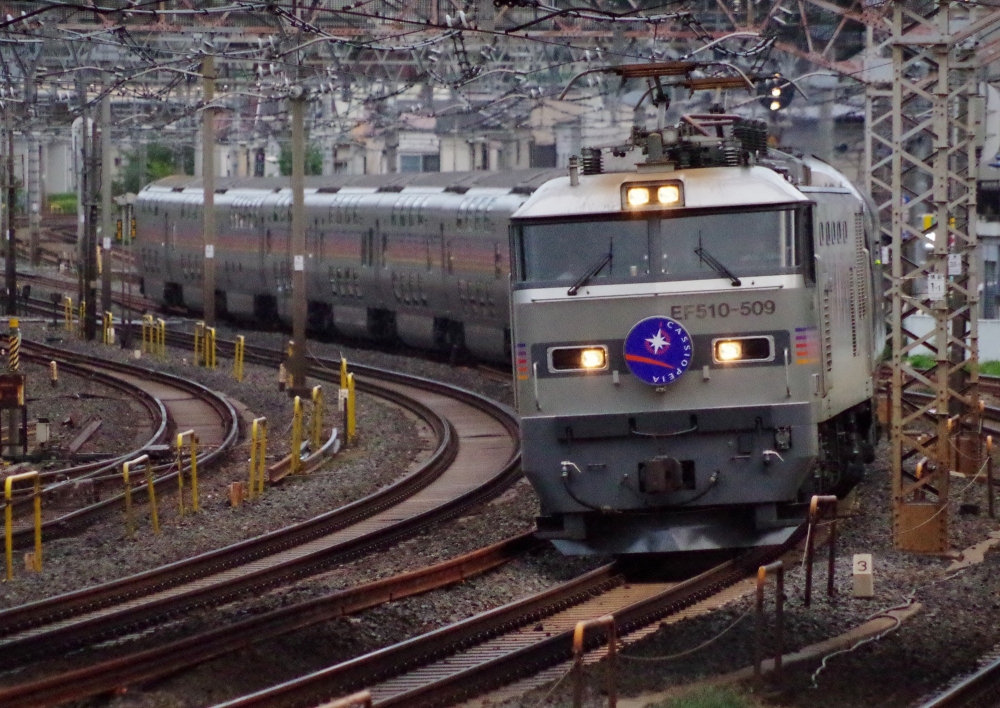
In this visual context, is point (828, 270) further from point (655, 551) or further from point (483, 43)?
point (483, 43)

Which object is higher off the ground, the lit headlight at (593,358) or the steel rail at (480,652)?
the lit headlight at (593,358)

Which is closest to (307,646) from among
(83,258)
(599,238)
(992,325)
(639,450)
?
(639,450)

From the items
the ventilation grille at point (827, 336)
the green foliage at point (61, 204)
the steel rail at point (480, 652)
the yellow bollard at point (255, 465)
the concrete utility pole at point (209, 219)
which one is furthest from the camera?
the green foliage at point (61, 204)

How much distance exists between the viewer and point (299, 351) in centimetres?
2577

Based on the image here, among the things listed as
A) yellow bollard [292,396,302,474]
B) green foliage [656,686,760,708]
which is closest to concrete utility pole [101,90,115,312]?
yellow bollard [292,396,302,474]

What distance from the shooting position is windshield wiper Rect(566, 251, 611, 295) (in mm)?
11883

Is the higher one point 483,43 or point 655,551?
point 483,43

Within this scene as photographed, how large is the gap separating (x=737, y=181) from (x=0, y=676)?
5.81m

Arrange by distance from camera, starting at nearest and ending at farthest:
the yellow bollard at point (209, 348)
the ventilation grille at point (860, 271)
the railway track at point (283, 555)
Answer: the railway track at point (283, 555) < the ventilation grille at point (860, 271) < the yellow bollard at point (209, 348)

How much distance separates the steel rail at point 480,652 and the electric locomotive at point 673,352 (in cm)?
45

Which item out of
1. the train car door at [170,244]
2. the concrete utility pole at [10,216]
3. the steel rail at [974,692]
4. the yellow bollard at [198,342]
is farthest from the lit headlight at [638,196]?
the train car door at [170,244]

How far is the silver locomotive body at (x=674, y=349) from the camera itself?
38.6 feet

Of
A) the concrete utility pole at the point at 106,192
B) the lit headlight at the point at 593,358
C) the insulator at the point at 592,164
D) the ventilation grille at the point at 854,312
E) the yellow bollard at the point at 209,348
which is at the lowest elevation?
the yellow bollard at the point at 209,348

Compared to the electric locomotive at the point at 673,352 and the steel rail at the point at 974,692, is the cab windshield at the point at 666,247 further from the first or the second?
the steel rail at the point at 974,692
